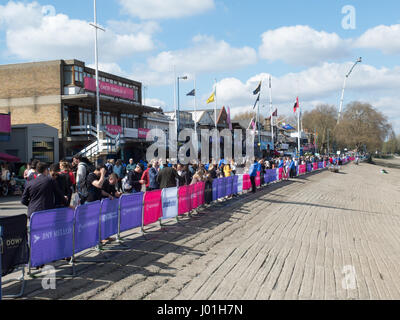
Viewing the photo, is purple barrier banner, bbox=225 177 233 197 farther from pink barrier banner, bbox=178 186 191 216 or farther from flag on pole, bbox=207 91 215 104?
flag on pole, bbox=207 91 215 104

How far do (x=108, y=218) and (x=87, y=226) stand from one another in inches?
32.6

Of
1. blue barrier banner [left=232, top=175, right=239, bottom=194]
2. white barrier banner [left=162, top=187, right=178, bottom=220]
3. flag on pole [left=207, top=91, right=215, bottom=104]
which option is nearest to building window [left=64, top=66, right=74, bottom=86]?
flag on pole [left=207, top=91, right=215, bottom=104]

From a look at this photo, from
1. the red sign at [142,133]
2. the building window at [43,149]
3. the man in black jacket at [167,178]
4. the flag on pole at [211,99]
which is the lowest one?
the man in black jacket at [167,178]

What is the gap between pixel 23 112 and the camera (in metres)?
34.0

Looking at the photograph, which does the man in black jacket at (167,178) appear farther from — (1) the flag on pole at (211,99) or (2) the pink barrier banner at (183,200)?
(1) the flag on pole at (211,99)

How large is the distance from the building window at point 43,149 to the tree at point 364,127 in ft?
237

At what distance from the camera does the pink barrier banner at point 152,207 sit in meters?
9.63

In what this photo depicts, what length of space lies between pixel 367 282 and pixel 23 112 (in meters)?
33.5

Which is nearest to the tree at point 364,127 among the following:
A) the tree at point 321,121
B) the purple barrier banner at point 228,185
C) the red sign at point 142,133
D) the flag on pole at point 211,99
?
the tree at point 321,121

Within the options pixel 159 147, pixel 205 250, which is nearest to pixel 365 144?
pixel 159 147

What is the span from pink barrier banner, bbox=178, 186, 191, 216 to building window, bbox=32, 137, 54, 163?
62.2ft

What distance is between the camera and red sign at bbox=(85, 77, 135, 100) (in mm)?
31906

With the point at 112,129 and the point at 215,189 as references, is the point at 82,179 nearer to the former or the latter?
the point at 215,189
